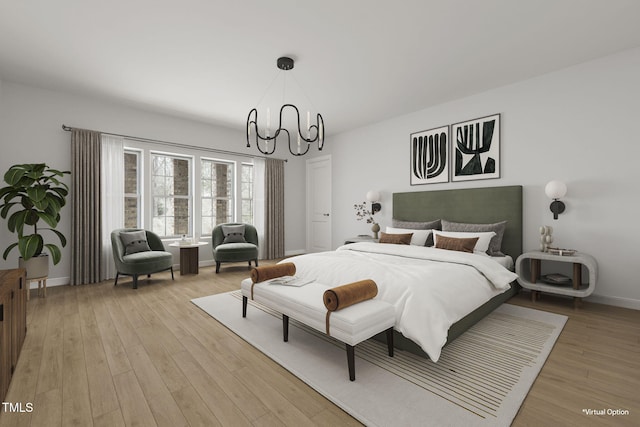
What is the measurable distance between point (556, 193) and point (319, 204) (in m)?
4.41

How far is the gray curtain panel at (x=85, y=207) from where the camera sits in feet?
13.9

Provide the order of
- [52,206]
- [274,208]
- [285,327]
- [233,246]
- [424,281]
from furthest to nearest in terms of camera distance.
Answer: [274,208] < [233,246] < [52,206] < [285,327] < [424,281]

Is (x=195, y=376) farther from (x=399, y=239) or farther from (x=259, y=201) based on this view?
(x=259, y=201)

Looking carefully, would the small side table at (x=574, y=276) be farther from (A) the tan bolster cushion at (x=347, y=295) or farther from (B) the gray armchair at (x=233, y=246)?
(B) the gray armchair at (x=233, y=246)

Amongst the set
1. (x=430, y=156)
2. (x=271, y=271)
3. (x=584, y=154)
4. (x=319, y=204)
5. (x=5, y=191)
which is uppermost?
(x=430, y=156)

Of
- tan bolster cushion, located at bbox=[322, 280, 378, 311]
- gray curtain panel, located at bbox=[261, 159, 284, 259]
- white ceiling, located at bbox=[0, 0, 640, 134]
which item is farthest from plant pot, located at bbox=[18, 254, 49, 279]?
tan bolster cushion, located at bbox=[322, 280, 378, 311]

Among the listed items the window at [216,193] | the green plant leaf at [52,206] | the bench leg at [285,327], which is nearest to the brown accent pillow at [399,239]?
the bench leg at [285,327]

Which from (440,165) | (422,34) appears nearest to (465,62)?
(422,34)

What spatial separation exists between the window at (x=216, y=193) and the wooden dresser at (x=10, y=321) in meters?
3.45

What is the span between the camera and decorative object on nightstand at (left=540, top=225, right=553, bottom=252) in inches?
135

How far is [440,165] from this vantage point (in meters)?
4.64

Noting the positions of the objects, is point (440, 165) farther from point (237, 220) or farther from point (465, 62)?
point (237, 220)

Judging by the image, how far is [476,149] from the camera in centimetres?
426

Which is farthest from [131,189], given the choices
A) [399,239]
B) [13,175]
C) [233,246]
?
[399,239]
